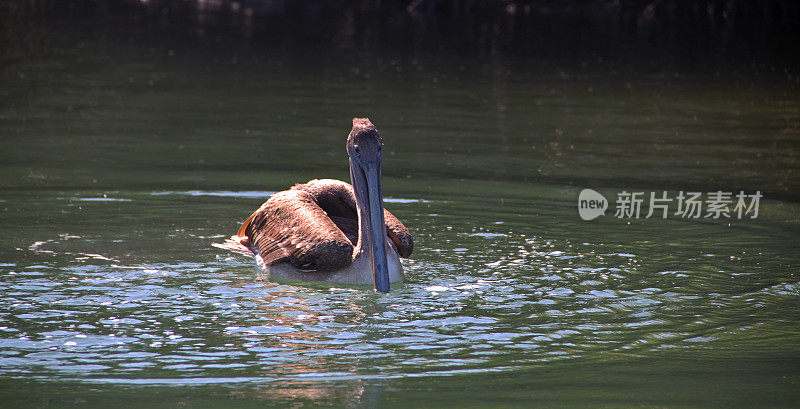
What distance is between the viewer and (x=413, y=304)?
714cm

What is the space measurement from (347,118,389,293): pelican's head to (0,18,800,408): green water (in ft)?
0.63

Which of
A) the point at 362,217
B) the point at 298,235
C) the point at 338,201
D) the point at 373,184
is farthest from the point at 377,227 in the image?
the point at 338,201

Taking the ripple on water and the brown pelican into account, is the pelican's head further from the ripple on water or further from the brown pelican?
the ripple on water

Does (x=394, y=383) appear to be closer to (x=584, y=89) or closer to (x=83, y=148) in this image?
(x=83, y=148)

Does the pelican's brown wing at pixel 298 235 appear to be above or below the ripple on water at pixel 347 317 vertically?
above

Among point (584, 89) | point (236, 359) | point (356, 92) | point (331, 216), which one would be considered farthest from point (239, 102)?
point (236, 359)

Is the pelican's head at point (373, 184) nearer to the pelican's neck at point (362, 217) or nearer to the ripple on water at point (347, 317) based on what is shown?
the pelican's neck at point (362, 217)

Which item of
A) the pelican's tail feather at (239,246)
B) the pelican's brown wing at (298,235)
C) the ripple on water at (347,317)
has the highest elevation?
the pelican's brown wing at (298,235)

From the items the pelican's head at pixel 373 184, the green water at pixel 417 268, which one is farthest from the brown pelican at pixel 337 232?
the green water at pixel 417 268

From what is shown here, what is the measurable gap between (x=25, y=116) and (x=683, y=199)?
9.02m

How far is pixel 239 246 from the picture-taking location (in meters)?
8.64

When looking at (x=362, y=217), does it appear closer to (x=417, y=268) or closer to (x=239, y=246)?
(x=417, y=268)

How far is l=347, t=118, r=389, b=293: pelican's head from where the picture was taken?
23.7ft

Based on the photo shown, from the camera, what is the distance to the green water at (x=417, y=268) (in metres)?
5.82
